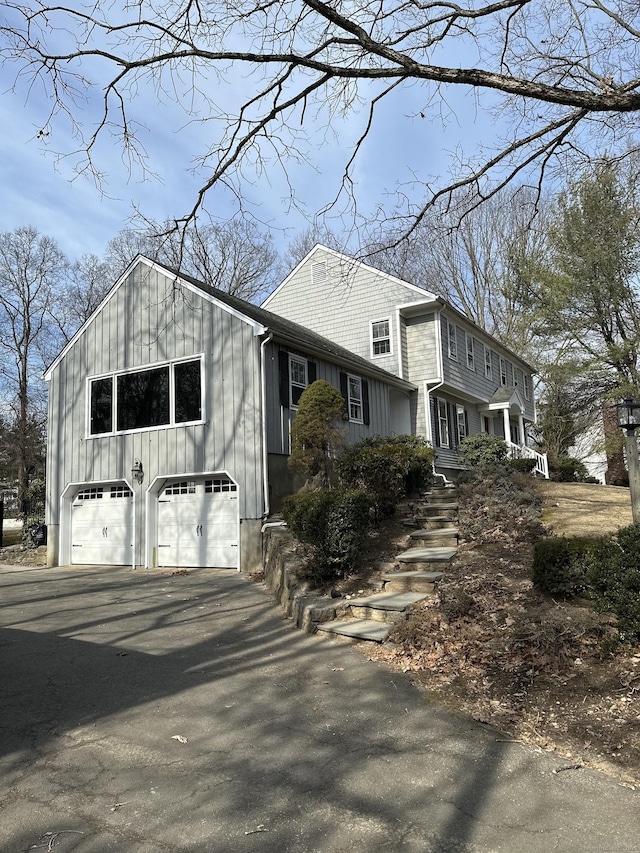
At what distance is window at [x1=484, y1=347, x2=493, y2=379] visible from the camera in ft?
75.9

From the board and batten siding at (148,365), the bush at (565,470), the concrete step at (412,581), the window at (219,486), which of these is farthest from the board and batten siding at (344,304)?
the concrete step at (412,581)

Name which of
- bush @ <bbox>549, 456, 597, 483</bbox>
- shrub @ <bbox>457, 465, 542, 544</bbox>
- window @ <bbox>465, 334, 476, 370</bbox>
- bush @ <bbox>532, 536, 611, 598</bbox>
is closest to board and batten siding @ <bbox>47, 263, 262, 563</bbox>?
shrub @ <bbox>457, 465, 542, 544</bbox>

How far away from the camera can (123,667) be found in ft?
19.1

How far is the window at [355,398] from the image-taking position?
50.7 feet

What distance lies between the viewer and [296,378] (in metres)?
13.4

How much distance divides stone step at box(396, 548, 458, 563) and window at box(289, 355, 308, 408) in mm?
5238

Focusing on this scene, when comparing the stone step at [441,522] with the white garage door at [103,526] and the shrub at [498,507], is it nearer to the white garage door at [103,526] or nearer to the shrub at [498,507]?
the shrub at [498,507]

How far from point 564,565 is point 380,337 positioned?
1389 centimetres

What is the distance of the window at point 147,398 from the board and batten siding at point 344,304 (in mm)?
6713

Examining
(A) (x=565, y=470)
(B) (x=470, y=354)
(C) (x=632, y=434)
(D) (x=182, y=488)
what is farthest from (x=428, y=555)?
(A) (x=565, y=470)

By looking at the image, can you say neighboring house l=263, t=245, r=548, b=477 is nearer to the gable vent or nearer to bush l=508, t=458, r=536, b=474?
the gable vent

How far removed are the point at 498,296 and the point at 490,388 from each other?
9.30 m

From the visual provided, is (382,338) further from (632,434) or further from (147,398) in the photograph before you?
(632,434)

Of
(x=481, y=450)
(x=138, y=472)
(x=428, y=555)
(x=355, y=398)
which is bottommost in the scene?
(x=428, y=555)
